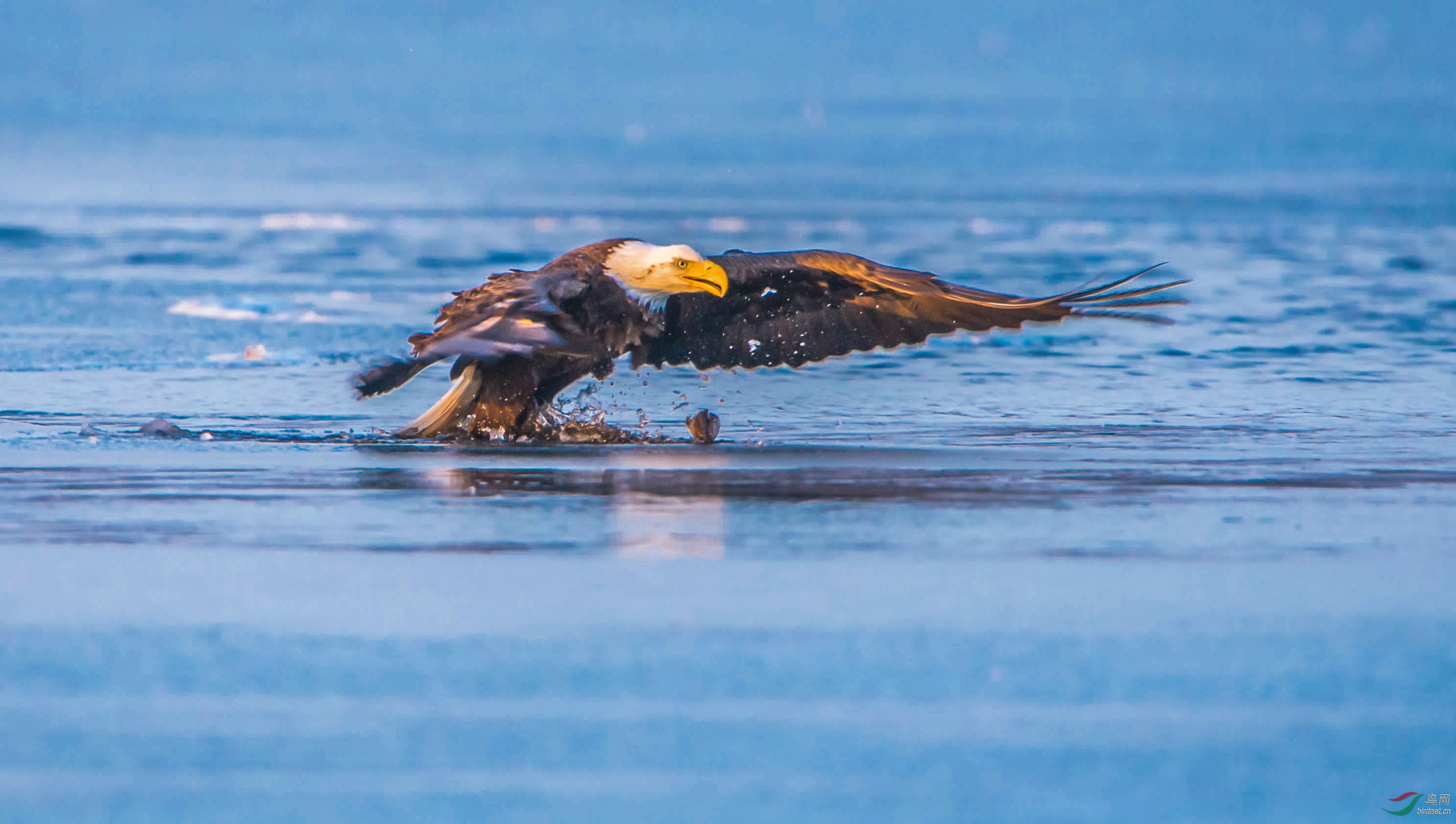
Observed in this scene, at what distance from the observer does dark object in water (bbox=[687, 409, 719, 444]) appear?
891 centimetres

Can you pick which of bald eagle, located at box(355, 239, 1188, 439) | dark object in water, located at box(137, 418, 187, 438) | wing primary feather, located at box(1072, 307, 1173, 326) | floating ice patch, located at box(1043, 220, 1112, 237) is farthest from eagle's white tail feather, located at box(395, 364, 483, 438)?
floating ice patch, located at box(1043, 220, 1112, 237)

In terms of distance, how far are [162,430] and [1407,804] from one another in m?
5.71

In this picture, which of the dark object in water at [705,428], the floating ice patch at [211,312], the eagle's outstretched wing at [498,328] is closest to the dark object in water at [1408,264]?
the floating ice patch at [211,312]

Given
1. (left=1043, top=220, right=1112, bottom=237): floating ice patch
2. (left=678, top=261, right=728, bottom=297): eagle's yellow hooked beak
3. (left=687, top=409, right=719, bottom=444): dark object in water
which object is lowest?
(left=687, top=409, right=719, bottom=444): dark object in water

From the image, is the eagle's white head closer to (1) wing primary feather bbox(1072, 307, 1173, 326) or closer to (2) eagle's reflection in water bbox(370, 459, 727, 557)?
(2) eagle's reflection in water bbox(370, 459, 727, 557)

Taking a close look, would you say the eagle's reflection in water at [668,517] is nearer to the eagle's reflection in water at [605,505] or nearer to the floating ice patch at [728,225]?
the eagle's reflection in water at [605,505]

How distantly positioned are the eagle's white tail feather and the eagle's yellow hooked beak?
926 millimetres

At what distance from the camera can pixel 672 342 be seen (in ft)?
31.8

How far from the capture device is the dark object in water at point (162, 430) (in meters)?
8.74

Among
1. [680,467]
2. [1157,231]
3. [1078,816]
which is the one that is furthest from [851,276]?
[1157,231]

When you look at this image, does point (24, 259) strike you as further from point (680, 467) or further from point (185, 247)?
point (680, 467)

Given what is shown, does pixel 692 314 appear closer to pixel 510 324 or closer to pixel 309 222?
pixel 510 324

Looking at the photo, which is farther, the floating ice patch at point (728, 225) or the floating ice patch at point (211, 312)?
the floating ice patch at point (728, 225)

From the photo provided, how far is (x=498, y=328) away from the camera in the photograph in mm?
7750
